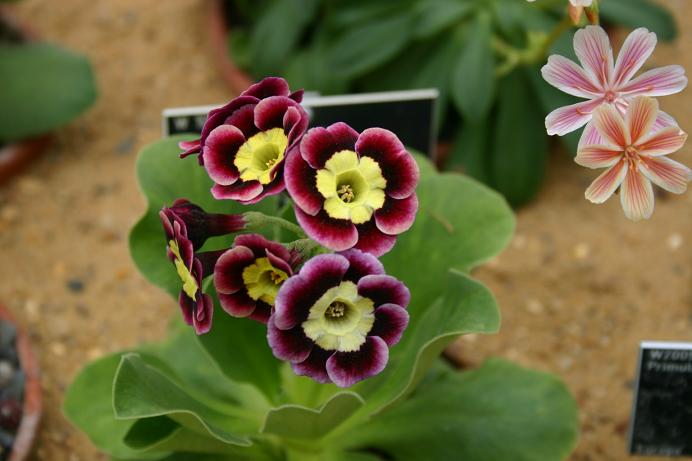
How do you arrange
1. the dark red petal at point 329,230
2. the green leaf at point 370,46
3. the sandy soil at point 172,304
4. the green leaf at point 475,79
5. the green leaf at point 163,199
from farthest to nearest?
the green leaf at point 370,46
the green leaf at point 475,79
the sandy soil at point 172,304
the green leaf at point 163,199
the dark red petal at point 329,230

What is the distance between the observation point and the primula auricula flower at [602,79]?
1.11 metres

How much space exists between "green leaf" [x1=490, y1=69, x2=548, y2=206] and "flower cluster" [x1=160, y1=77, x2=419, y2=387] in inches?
50.3

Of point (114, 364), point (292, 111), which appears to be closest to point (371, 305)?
point (292, 111)

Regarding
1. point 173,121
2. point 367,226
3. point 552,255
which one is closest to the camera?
point 367,226

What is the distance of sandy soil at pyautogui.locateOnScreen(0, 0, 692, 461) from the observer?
6.64 ft

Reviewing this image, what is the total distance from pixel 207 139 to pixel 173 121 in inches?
25.8

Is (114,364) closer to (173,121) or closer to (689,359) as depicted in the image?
(173,121)

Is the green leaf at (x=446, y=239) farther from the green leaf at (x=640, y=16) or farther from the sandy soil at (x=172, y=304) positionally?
the green leaf at (x=640, y=16)

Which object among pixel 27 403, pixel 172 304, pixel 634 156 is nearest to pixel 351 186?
pixel 634 156

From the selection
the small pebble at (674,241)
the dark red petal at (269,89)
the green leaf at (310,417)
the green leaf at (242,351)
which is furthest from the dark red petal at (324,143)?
the small pebble at (674,241)

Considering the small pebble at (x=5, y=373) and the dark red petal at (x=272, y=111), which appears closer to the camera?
the dark red petal at (x=272, y=111)

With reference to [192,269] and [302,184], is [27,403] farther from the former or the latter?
[302,184]

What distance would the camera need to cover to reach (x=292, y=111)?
43.0 inches

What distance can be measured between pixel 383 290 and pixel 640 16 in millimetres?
1597
